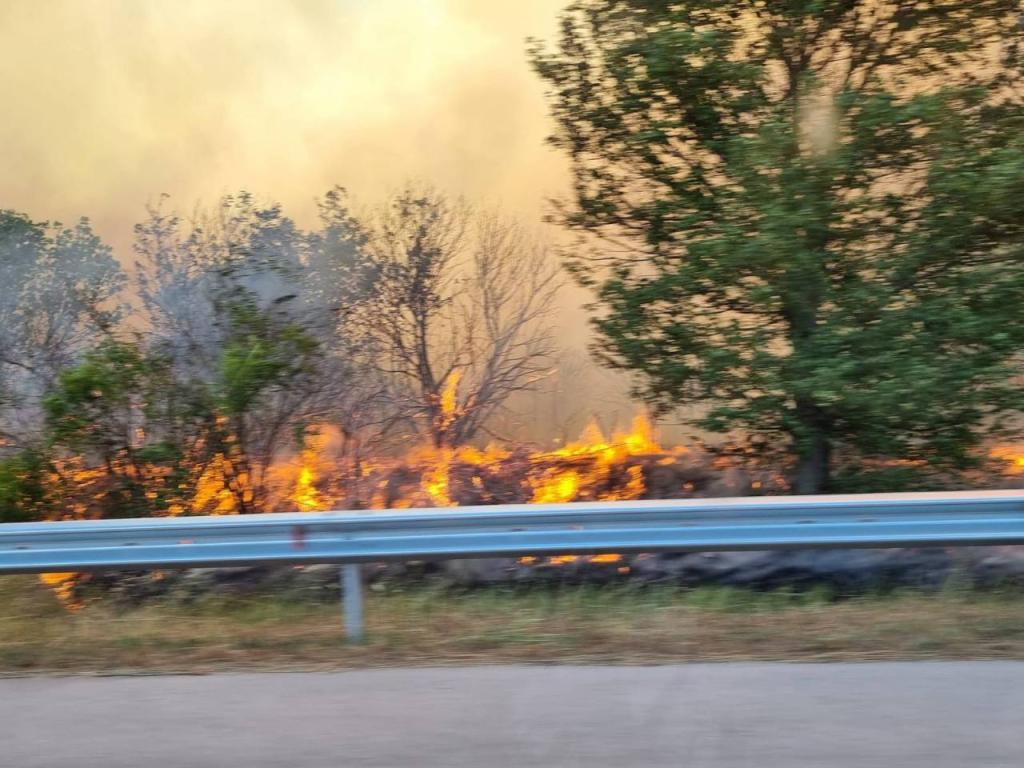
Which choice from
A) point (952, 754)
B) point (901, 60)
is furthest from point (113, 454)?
point (901, 60)

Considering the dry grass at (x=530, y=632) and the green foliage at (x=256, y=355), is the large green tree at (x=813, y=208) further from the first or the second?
the green foliage at (x=256, y=355)

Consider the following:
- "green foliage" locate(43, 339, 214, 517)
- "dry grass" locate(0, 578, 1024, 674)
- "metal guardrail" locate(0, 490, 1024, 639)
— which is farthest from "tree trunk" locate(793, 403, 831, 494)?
"green foliage" locate(43, 339, 214, 517)

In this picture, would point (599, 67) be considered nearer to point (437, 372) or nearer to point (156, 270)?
point (437, 372)

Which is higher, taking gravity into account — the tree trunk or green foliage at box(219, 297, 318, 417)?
green foliage at box(219, 297, 318, 417)

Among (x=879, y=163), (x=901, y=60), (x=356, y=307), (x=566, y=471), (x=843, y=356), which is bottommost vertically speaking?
(x=566, y=471)

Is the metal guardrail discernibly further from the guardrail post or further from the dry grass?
the dry grass

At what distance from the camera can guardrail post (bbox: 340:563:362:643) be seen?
524 centimetres

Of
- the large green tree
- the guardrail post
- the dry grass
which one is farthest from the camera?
the large green tree

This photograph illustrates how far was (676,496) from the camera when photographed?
10023mm

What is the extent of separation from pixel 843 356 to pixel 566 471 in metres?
3.39

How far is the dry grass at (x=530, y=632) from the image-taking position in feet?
16.0

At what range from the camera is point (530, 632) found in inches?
206

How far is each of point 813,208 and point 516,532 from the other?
15.2ft

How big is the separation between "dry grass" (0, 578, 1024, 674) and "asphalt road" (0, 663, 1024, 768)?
221mm
